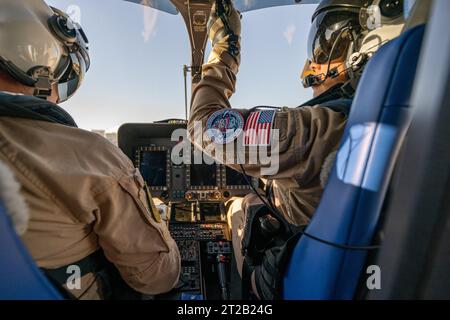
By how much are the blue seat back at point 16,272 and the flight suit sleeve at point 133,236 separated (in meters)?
0.23

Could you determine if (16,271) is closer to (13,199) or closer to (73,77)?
(13,199)

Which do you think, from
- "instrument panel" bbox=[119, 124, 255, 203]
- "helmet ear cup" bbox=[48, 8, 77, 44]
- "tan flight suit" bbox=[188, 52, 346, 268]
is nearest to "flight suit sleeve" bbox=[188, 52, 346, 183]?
"tan flight suit" bbox=[188, 52, 346, 268]

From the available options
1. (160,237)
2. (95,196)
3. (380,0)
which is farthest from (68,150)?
(380,0)

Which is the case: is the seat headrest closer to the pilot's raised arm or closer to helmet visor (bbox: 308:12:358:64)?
the pilot's raised arm

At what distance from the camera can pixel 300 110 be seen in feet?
2.43

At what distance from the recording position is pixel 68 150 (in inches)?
22.1

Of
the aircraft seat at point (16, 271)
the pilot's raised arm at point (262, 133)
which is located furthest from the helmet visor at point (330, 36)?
the aircraft seat at point (16, 271)

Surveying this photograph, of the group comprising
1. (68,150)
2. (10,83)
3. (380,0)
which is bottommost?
(68,150)

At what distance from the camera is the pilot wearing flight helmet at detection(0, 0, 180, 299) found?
52 cm

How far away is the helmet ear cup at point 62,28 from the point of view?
0.84 metres

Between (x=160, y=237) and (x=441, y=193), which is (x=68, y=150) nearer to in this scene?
(x=160, y=237)

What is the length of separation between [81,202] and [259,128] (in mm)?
499
